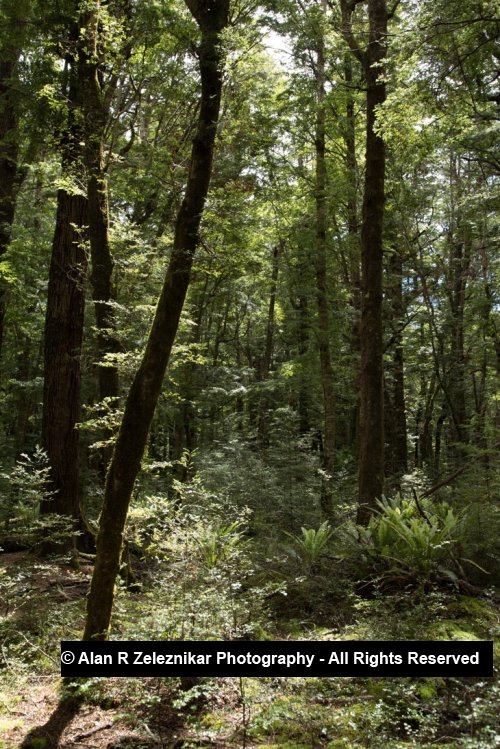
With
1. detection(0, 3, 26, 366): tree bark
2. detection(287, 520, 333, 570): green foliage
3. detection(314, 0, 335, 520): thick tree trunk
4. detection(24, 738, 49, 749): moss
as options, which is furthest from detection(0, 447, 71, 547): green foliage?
detection(314, 0, 335, 520): thick tree trunk

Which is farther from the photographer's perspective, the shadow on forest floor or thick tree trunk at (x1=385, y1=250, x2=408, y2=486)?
thick tree trunk at (x1=385, y1=250, x2=408, y2=486)

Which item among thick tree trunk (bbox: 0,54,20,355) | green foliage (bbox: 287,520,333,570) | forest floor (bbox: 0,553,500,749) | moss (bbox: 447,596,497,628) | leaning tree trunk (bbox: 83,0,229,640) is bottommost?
forest floor (bbox: 0,553,500,749)

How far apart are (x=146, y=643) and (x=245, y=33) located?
5.22m

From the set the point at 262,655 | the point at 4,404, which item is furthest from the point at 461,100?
the point at 4,404

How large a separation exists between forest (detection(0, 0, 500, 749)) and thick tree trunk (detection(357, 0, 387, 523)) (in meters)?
0.04

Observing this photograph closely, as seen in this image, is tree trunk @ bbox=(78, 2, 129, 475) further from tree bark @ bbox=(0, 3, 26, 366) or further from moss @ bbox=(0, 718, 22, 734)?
moss @ bbox=(0, 718, 22, 734)

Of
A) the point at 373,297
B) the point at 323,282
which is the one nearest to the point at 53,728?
the point at 373,297

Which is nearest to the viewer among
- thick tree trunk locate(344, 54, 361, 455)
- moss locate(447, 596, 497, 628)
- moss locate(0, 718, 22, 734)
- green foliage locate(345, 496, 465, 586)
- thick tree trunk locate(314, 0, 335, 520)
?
moss locate(0, 718, 22, 734)

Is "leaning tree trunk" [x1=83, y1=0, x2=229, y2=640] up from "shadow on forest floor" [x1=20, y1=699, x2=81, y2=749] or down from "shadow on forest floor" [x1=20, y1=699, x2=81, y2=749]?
up

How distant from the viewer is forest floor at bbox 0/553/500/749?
3.12 metres

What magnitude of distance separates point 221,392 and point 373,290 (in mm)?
8376
